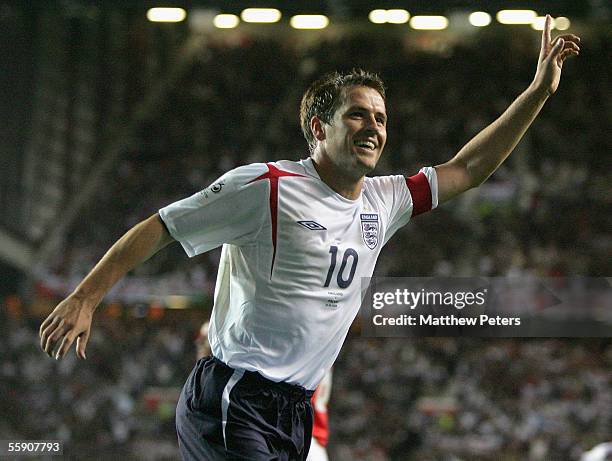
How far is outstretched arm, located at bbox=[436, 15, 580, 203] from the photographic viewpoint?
348 cm

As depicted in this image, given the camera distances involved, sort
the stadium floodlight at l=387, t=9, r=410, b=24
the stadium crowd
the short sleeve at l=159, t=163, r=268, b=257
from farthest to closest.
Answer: the stadium floodlight at l=387, t=9, r=410, b=24 < the stadium crowd < the short sleeve at l=159, t=163, r=268, b=257

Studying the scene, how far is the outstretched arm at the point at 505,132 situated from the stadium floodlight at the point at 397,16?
11442 mm

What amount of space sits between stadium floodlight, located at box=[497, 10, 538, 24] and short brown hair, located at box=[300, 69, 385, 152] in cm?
1214

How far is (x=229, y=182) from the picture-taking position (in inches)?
117

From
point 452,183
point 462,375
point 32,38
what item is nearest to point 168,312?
point 462,375

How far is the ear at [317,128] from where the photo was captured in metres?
3.32

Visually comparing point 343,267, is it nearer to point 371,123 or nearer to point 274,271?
point 274,271

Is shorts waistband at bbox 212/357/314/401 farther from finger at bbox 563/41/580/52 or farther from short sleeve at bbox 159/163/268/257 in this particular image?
finger at bbox 563/41/580/52

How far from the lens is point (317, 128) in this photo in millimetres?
3346

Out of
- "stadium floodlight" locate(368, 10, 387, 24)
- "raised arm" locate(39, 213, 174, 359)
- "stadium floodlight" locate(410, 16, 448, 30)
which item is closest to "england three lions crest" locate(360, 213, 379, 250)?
"raised arm" locate(39, 213, 174, 359)

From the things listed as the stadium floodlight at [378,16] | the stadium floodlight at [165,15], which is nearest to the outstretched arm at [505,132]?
the stadium floodlight at [378,16]

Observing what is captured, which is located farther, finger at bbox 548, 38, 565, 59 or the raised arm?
finger at bbox 548, 38, 565, 59

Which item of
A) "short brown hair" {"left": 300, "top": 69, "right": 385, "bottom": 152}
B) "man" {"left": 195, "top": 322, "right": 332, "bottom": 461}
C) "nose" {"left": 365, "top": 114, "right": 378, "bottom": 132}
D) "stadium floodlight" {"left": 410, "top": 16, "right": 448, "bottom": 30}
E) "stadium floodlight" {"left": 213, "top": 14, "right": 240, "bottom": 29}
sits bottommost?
"man" {"left": 195, "top": 322, "right": 332, "bottom": 461}

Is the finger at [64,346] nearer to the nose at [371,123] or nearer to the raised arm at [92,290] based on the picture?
the raised arm at [92,290]
